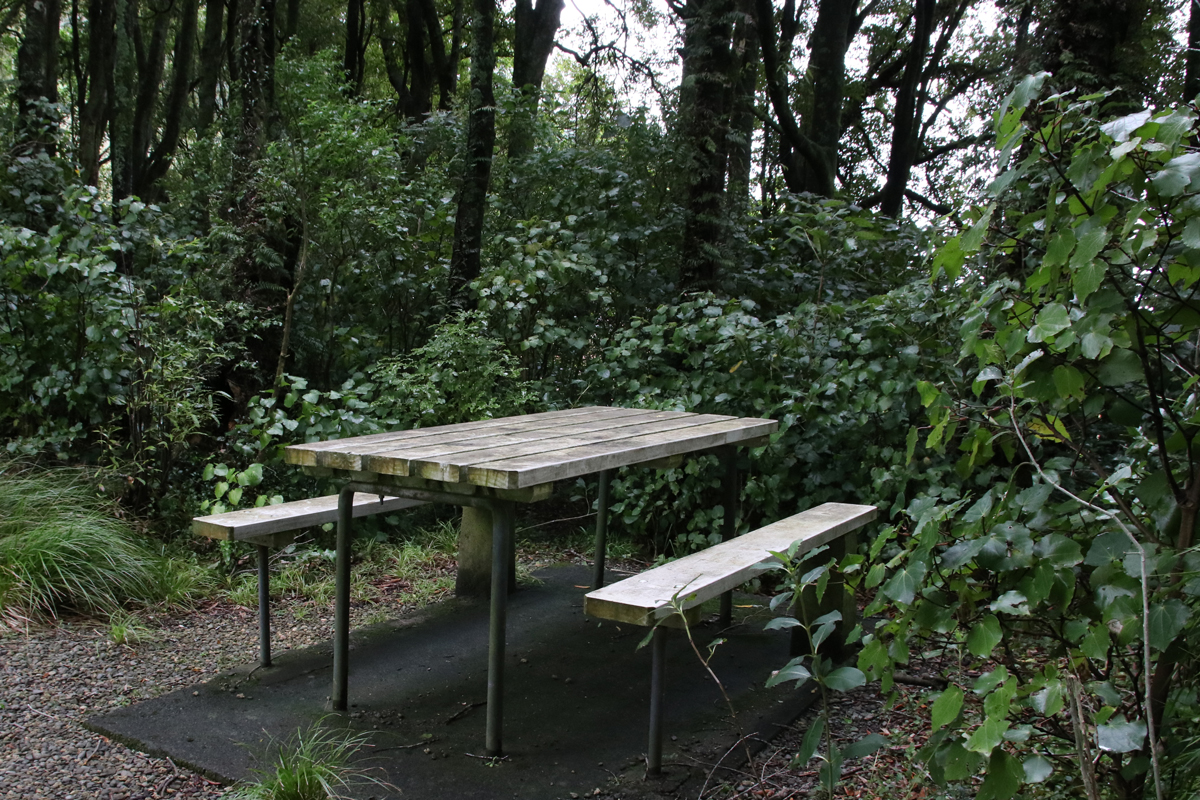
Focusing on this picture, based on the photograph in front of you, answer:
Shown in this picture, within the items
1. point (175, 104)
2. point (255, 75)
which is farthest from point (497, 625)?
point (175, 104)

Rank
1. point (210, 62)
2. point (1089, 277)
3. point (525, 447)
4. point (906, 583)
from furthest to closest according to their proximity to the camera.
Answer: point (210, 62) < point (525, 447) < point (906, 583) < point (1089, 277)

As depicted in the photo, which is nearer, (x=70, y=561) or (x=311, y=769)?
(x=311, y=769)

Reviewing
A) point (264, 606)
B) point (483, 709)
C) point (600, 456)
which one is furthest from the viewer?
point (264, 606)

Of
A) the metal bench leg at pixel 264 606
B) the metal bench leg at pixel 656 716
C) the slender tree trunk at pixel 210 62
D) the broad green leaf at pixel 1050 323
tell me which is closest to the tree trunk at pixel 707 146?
the metal bench leg at pixel 264 606

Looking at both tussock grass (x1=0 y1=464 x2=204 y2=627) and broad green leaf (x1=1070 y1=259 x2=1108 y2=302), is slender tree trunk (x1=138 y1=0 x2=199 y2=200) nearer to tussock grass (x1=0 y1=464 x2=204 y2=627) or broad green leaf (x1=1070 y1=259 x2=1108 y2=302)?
tussock grass (x1=0 y1=464 x2=204 y2=627)

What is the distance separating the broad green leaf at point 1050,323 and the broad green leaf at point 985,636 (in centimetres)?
61

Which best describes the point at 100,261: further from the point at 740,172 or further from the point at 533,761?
the point at 740,172

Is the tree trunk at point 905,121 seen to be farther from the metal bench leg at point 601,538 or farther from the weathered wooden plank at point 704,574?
the weathered wooden plank at point 704,574

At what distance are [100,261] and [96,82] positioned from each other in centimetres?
766

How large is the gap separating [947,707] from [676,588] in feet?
3.46

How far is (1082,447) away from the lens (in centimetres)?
213

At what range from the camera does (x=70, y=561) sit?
4.18 metres

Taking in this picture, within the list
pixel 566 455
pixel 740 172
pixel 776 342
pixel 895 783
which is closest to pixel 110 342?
pixel 566 455

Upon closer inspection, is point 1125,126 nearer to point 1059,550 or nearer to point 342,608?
point 1059,550
